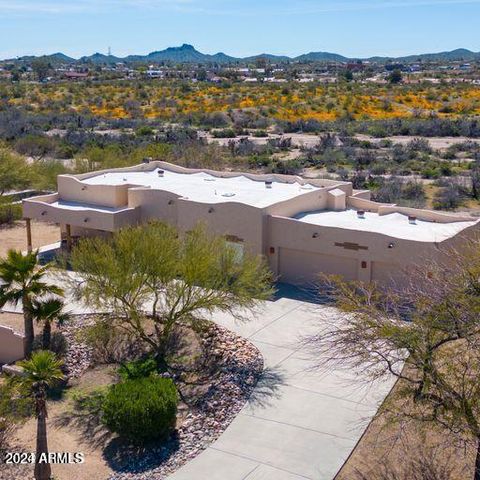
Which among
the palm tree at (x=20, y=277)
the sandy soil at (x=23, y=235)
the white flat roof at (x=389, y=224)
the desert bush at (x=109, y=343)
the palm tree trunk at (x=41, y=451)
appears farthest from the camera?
the sandy soil at (x=23, y=235)

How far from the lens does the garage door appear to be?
2633 centimetres

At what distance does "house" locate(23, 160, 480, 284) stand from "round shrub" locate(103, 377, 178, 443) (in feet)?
32.1

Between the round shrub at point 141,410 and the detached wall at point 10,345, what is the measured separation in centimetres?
509

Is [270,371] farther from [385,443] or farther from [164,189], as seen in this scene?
[164,189]

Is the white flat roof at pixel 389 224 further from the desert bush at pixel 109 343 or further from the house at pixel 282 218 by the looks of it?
the desert bush at pixel 109 343

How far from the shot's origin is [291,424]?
56.6ft

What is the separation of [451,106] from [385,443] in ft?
273

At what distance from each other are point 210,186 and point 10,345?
13.2 metres

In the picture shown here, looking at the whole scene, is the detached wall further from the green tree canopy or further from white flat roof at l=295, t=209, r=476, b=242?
white flat roof at l=295, t=209, r=476, b=242

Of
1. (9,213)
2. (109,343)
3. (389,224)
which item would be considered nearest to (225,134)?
(9,213)

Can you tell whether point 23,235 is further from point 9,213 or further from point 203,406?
point 203,406

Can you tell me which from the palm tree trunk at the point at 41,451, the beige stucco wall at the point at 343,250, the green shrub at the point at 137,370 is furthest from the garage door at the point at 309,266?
the palm tree trunk at the point at 41,451

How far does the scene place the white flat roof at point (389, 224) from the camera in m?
26.0

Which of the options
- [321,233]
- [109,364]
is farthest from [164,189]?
[109,364]
